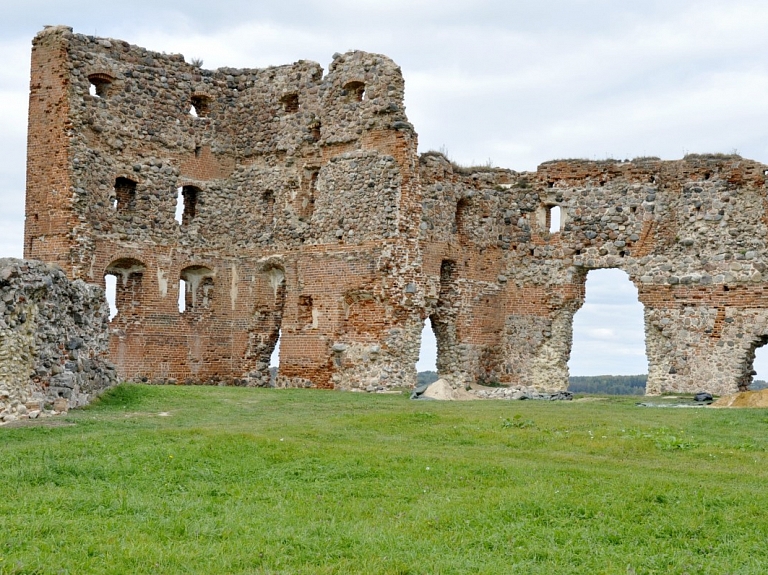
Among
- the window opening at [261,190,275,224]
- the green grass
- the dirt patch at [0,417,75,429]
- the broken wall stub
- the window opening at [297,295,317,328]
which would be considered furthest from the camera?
the window opening at [261,190,275,224]

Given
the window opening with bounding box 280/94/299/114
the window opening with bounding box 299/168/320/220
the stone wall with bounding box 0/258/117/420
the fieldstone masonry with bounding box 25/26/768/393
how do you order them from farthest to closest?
the window opening with bounding box 280/94/299/114
the window opening with bounding box 299/168/320/220
the fieldstone masonry with bounding box 25/26/768/393
the stone wall with bounding box 0/258/117/420

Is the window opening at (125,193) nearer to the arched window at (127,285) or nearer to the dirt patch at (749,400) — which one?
the arched window at (127,285)

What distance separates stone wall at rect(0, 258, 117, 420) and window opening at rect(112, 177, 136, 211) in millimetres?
8272

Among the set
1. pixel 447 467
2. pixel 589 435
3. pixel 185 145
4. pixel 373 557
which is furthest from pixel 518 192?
pixel 373 557

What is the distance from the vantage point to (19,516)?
8320 millimetres

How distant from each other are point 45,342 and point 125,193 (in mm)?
10999

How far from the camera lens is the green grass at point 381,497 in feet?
24.8

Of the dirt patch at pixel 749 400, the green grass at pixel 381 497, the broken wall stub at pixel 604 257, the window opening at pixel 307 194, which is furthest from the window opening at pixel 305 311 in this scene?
the green grass at pixel 381 497

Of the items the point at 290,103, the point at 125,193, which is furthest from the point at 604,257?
the point at 125,193

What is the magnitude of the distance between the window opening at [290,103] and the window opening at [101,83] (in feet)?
14.6

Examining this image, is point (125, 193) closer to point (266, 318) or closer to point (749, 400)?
point (266, 318)

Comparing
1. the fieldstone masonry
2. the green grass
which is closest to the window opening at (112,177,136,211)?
the fieldstone masonry

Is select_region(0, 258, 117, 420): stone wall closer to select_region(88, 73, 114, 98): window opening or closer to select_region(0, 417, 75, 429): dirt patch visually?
select_region(0, 417, 75, 429): dirt patch

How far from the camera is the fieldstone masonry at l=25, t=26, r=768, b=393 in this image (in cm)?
2364
